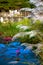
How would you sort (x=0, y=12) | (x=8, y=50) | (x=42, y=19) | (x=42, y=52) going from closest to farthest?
(x=42, y=19)
(x=42, y=52)
(x=8, y=50)
(x=0, y=12)

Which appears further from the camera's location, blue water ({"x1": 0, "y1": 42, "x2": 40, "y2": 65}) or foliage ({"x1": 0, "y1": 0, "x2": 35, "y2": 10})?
foliage ({"x1": 0, "y1": 0, "x2": 35, "y2": 10})

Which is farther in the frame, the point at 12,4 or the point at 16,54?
the point at 12,4

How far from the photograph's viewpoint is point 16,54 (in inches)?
209

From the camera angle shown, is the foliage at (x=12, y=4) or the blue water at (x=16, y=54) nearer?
the blue water at (x=16, y=54)

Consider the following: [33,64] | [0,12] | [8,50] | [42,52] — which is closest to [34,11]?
[42,52]

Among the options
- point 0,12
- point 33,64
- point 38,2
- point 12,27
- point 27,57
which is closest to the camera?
point 38,2

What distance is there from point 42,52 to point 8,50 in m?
2.05

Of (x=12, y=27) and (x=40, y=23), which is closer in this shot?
(x=40, y=23)

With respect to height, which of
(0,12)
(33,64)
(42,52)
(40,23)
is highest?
(40,23)

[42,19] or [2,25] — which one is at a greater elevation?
[42,19]

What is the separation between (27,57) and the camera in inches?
197

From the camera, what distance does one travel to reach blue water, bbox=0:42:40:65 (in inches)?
189

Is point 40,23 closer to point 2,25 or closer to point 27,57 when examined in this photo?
point 27,57

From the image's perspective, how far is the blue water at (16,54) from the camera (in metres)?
4.79
